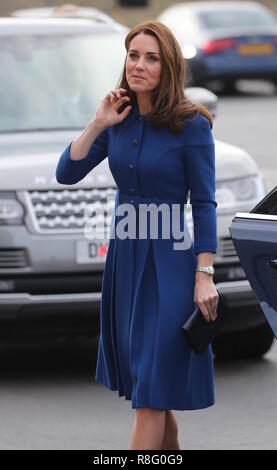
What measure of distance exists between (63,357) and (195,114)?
343cm

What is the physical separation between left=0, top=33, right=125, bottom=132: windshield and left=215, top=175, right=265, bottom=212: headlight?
111 cm

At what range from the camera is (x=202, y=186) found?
16.1ft

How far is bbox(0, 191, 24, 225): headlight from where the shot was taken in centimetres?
729

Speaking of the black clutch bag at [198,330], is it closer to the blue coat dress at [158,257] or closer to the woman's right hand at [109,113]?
the blue coat dress at [158,257]

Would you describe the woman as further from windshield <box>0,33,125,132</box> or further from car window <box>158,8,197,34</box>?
car window <box>158,8,197,34</box>

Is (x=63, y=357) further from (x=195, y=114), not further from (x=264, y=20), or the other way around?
(x=264, y=20)

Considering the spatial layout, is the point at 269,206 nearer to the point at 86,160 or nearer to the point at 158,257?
the point at 158,257

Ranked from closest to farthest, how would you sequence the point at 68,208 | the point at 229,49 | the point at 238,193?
the point at 68,208 → the point at 238,193 → the point at 229,49

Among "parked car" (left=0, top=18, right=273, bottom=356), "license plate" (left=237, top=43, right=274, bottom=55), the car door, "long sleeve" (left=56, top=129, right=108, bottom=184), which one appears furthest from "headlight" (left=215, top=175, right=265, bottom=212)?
"license plate" (left=237, top=43, right=274, bottom=55)

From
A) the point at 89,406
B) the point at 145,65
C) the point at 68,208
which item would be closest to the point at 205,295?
the point at 145,65

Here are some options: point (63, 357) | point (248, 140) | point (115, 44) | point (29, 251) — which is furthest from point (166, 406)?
point (248, 140)

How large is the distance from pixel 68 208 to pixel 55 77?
1.50 metres

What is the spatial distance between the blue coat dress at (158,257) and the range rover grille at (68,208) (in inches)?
88.6

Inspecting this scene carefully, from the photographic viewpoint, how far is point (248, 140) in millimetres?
19578
